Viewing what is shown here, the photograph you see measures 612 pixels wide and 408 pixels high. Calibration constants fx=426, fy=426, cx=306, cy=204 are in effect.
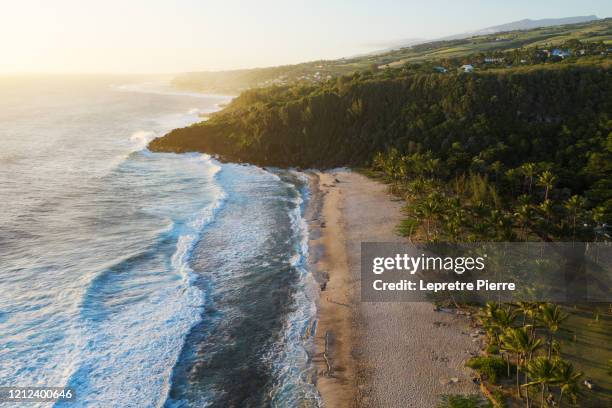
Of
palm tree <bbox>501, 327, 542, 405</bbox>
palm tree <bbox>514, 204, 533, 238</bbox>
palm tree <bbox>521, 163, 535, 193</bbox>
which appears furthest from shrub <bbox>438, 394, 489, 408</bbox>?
palm tree <bbox>521, 163, 535, 193</bbox>

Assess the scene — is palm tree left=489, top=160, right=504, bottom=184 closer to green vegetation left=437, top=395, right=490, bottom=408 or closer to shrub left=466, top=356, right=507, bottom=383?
shrub left=466, top=356, right=507, bottom=383

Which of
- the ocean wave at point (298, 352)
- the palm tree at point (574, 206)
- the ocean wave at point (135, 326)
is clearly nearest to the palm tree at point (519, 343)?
the ocean wave at point (298, 352)

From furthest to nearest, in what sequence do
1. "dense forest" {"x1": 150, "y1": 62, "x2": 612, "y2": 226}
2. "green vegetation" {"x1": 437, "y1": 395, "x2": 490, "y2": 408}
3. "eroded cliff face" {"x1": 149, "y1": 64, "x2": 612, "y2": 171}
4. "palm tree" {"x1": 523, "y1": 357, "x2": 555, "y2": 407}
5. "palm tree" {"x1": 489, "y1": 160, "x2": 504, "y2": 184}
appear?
"eroded cliff face" {"x1": 149, "y1": 64, "x2": 612, "y2": 171}
"dense forest" {"x1": 150, "y1": 62, "x2": 612, "y2": 226}
"palm tree" {"x1": 489, "y1": 160, "x2": 504, "y2": 184}
"green vegetation" {"x1": 437, "y1": 395, "x2": 490, "y2": 408}
"palm tree" {"x1": 523, "y1": 357, "x2": 555, "y2": 407}

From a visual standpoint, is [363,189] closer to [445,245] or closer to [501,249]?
[445,245]

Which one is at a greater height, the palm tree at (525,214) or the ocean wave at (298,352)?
the palm tree at (525,214)

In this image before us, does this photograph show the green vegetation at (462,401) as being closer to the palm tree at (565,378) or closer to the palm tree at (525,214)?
the palm tree at (565,378)
